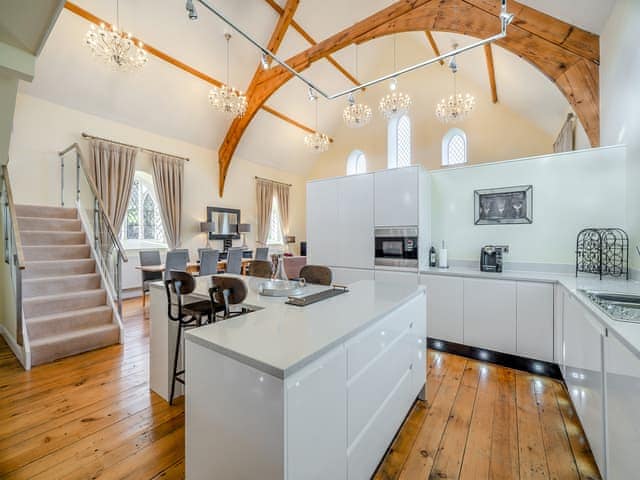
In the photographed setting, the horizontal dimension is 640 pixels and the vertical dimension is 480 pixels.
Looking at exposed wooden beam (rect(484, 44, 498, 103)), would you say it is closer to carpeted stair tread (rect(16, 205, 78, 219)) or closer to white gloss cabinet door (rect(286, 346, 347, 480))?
white gloss cabinet door (rect(286, 346, 347, 480))

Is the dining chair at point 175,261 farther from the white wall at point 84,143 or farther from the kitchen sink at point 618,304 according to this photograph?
the kitchen sink at point 618,304

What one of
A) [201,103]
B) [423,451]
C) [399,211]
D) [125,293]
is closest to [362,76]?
[201,103]

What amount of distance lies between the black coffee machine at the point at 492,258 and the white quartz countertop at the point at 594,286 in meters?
0.10

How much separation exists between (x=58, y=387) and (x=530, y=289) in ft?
13.8

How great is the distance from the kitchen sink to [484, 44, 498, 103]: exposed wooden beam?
14.8ft

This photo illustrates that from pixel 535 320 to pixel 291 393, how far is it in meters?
2.71

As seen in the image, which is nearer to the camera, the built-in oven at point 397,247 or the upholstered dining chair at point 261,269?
the upholstered dining chair at point 261,269

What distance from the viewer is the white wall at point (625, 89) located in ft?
6.89

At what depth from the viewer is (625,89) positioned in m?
2.24

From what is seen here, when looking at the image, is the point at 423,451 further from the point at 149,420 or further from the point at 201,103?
the point at 201,103

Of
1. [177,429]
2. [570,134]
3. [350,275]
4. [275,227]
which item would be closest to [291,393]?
[177,429]

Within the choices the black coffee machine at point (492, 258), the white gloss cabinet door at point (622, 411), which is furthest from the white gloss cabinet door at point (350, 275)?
the white gloss cabinet door at point (622, 411)

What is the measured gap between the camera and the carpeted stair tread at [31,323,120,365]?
2.73 m

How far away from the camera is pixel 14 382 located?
2.39 m
